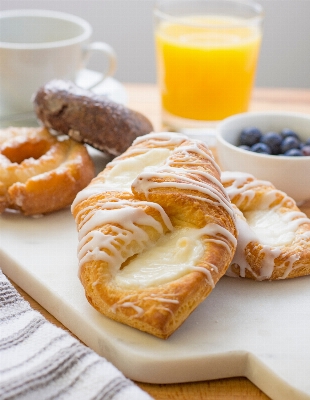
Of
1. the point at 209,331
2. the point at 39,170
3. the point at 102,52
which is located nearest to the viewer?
the point at 209,331

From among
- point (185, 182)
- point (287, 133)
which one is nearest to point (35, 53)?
point (287, 133)

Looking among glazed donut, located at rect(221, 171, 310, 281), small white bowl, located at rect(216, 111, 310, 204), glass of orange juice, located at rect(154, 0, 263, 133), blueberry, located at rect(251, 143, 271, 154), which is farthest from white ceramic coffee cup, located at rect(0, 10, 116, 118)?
glazed donut, located at rect(221, 171, 310, 281)

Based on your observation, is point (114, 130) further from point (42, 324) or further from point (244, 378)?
point (244, 378)

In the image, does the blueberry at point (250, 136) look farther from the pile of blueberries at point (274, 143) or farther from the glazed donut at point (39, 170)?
the glazed donut at point (39, 170)

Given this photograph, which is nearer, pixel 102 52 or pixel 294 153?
pixel 294 153

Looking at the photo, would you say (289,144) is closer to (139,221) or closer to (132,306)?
(139,221)
